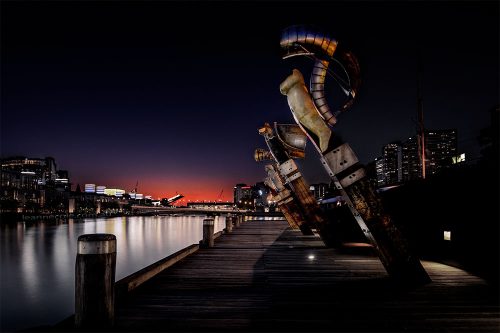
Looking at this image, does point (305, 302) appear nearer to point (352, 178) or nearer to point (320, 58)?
point (352, 178)

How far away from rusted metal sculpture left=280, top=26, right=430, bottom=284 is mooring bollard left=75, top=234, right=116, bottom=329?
483 cm

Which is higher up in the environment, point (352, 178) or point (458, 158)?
point (458, 158)

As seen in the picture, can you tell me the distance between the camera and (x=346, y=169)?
8.01 m

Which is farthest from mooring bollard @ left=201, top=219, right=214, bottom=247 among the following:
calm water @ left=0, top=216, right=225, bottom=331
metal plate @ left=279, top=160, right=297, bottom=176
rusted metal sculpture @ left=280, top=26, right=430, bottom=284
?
Answer: calm water @ left=0, top=216, right=225, bottom=331

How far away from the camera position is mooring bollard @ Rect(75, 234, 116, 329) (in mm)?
4961

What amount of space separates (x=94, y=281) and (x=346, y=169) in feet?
17.1

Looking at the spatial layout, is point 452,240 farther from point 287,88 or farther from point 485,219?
point 287,88

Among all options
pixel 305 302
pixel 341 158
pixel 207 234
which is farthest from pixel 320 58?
pixel 207 234

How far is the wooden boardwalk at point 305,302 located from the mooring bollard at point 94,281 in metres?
0.40

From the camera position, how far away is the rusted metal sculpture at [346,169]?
26.1 feet

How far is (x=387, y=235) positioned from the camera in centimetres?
793

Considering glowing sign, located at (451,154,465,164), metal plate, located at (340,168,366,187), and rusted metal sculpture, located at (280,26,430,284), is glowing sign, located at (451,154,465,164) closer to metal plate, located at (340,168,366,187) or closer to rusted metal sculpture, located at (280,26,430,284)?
rusted metal sculpture, located at (280,26,430,284)

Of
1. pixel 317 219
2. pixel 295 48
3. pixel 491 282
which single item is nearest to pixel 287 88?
pixel 295 48

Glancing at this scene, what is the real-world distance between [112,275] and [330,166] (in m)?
4.81
